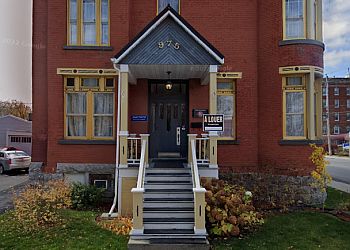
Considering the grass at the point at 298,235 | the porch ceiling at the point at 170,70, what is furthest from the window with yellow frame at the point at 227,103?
the grass at the point at 298,235

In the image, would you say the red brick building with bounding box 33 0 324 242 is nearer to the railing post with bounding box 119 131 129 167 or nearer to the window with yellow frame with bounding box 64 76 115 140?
the window with yellow frame with bounding box 64 76 115 140

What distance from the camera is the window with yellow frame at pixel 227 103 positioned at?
13492 millimetres

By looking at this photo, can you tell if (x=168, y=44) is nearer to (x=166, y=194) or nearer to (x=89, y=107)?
(x=89, y=107)

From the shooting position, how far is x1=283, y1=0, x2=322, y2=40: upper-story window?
42.2 feet

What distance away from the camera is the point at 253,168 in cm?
1318

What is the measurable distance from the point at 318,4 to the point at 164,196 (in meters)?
9.85

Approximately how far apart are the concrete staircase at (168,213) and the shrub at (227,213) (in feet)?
1.66

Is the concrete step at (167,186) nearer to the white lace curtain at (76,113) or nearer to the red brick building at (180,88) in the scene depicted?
the red brick building at (180,88)

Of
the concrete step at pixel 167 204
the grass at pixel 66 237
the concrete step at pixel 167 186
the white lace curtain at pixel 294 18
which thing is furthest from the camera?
the white lace curtain at pixel 294 18

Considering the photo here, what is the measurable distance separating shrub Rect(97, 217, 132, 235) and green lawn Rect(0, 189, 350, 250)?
228 millimetres

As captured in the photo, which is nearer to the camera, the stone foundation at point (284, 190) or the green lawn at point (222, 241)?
the green lawn at point (222, 241)

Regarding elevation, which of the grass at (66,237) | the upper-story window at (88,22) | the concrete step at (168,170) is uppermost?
the upper-story window at (88,22)

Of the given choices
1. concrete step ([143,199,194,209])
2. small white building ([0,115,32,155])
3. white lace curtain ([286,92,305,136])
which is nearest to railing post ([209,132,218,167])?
concrete step ([143,199,194,209])

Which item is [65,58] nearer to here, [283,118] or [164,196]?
[164,196]
